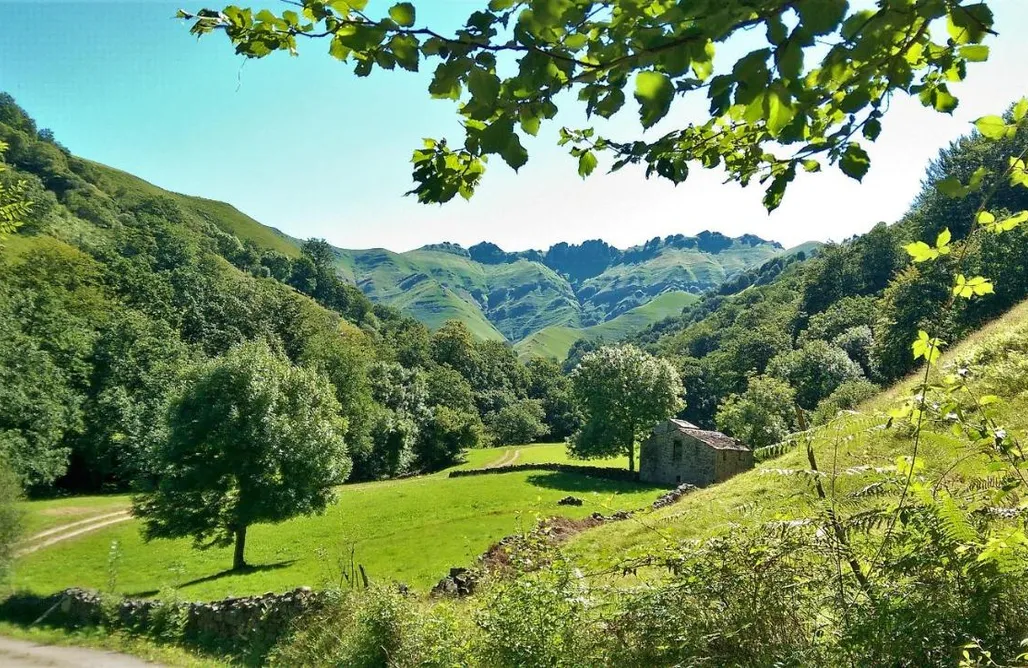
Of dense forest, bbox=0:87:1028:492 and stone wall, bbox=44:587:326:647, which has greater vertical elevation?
dense forest, bbox=0:87:1028:492

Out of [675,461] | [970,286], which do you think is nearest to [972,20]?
[970,286]

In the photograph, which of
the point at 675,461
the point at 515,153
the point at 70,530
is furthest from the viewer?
the point at 675,461

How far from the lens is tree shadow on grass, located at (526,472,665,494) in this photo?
4309 centimetres

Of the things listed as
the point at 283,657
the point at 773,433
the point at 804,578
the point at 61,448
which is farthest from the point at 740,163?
the point at 61,448

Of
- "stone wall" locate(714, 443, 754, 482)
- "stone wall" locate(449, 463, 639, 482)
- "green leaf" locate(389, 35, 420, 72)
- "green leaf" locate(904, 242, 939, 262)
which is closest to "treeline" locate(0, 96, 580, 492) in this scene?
"stone wall" locate(449, 463, 639, 482)

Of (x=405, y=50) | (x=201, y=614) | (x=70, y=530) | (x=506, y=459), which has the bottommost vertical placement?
(x=506, y=459)

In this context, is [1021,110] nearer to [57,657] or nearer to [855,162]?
[855,162]

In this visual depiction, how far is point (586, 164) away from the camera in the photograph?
361cm

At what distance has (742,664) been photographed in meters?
4.05

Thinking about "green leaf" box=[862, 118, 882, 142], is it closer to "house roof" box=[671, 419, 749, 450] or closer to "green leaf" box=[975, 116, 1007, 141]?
"green leaf" box=[975, 116, 1007, 141]

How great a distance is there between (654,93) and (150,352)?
2712 inches

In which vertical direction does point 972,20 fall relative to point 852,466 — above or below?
above

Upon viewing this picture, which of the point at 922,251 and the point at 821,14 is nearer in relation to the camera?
the point at 821,14

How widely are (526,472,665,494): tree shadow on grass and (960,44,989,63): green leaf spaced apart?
41534 millimetres
